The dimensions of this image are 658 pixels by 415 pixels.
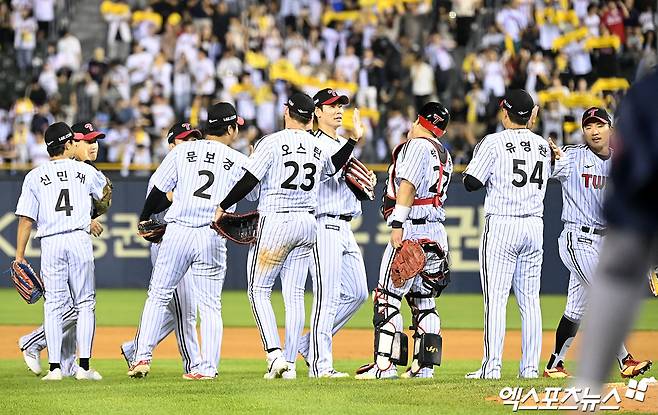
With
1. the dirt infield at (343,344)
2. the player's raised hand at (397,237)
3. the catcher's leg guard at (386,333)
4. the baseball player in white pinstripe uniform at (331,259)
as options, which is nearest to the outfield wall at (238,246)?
the dirt infield at (343,344)

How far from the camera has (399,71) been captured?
866 inches

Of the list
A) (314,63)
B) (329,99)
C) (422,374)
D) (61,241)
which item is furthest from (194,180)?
(314,63)

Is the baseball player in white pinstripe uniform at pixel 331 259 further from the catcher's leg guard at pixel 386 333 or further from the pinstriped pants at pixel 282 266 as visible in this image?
the catcher's leg guard at pixel 386 333

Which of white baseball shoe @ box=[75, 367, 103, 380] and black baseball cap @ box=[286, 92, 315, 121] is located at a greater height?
black baseball cap @ box=[286, 92, 315, 121]

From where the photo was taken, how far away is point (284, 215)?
8469 mm

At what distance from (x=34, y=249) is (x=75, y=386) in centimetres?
1029

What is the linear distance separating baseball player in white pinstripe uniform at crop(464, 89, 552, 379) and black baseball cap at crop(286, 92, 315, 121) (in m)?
1.26

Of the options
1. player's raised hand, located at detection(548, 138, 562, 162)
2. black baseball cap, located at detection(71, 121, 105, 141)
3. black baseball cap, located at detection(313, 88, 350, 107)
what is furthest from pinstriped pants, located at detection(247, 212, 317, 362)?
player's raised hand, located at detection(548, 138, 562, 162)

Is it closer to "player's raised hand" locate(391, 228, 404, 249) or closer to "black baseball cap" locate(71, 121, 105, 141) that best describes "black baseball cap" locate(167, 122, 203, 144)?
"black baseball cap" locate(71, 121, 105, 141)

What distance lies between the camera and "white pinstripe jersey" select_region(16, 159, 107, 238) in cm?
876

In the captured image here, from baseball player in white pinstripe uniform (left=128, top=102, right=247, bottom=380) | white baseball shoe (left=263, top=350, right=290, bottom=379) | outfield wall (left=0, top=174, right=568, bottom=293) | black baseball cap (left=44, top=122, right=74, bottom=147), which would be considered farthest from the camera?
outfield wall (left=0, top=174, right=568, bottom=293)

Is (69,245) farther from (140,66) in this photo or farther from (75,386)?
(140,66)

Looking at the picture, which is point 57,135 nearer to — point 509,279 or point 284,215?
point 284,215

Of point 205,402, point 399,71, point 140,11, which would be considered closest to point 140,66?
point 140,11
